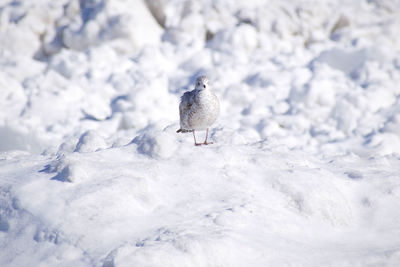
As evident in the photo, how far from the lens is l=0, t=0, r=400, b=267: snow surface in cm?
231

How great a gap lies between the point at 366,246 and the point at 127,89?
5.20 metres

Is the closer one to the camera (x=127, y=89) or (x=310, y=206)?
(x=310, y=206)

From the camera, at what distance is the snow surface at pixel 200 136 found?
2.31m

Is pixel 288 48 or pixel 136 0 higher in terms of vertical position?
pixel 136 0

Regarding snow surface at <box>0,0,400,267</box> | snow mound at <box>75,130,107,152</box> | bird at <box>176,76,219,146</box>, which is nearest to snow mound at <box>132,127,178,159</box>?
snow surface at <box>0,0,400,267</box>

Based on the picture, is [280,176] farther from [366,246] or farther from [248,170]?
[366,246]

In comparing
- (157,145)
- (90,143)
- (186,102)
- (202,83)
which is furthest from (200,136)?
(90,143)

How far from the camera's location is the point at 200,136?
3.92 metres

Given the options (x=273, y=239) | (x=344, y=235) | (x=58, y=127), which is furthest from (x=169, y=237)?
(x=58, y=127)

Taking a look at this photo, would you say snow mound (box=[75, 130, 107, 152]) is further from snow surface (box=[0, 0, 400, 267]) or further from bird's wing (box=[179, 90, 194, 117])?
bird's wing (box=[179, 90, 194, 117])

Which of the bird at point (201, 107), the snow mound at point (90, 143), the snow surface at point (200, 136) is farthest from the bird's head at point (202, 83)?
the snow mound at point (90, 143)

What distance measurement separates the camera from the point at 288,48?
8.22 metres

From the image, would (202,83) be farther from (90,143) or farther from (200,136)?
(90,143)

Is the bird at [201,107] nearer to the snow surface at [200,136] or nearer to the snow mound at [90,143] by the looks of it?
the snow surface at [200,136]
